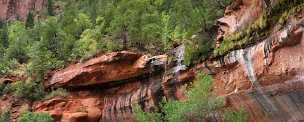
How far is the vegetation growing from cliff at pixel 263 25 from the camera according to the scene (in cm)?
2930

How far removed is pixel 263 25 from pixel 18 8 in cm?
8782

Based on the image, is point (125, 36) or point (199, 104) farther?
point (125, 36)

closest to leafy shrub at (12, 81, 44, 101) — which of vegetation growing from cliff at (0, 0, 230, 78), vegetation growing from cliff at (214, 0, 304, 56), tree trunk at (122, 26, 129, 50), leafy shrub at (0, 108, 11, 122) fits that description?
vegetation growing from cliff at (0, 0, 230, 78)

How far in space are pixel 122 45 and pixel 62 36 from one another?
924 cm

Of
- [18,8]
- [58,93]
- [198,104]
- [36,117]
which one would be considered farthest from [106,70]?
[18,8]

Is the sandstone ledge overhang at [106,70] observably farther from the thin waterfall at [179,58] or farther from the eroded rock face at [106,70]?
the thin waterfall at [179,58]

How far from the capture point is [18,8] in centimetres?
11050

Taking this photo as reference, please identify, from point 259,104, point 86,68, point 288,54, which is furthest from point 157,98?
point 288,54

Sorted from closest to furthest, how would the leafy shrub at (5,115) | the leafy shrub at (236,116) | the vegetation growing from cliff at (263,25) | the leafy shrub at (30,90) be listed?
1. the vegetation growing from cliff at (263,25)
2. the leafy shrub at (236,116)
3. the leafy shrub at (5,115)
4. the leafy shrub at (30,90)

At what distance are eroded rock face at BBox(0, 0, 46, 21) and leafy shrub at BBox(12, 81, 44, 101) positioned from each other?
60.9 m

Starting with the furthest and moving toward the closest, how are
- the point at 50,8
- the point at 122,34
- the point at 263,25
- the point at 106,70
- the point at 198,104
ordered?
1. the point at 50,8
2. the point at 122,34
3. the point at 106,70
4. the point at 198,104
5. the point at 263,25

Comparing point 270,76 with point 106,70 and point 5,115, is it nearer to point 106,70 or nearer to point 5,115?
point 106,70

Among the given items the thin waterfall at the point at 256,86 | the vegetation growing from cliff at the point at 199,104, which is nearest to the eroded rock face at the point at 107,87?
the vegetation growing from cliff at the point at 199,104

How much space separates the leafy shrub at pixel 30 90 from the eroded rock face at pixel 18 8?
60878 mm
